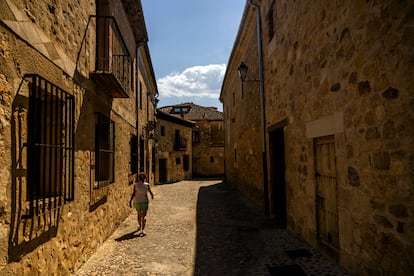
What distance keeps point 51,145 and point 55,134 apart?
0.27m

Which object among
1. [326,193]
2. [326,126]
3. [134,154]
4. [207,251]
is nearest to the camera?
[326,126]

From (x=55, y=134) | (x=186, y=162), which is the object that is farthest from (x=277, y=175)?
(x=186, y=162)

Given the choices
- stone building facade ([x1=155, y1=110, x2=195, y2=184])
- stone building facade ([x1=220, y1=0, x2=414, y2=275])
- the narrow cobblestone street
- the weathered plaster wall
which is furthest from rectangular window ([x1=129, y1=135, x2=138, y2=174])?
stone building facade ([x1=155, y1=110, x2=195, y2=184])

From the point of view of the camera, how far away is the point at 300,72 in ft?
17.1

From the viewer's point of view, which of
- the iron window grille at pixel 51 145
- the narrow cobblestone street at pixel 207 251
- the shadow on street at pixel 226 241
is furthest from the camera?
the shadow on street at pixel 226 241

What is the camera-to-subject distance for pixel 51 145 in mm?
3148

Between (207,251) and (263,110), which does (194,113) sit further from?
(207,251)

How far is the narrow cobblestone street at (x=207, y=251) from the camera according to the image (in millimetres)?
4074

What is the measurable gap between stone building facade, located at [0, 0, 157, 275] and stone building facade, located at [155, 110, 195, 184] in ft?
50.1

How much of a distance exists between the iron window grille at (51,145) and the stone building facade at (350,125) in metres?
3.58

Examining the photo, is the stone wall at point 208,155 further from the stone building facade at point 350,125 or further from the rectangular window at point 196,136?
the stone building facade at point 350,125

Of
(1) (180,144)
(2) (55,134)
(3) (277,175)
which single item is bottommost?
(3) (277,175)

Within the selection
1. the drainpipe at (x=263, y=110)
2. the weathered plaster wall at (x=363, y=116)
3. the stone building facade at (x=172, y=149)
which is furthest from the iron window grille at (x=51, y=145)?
the stone building facade at (x=172, y=149)

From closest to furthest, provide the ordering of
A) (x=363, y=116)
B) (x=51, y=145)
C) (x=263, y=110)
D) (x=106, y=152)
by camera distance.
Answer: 1. (x=51, y=145)
2. (x=363, y=116)
3. (x=106, y=152)
4. (x=263, y=110)
